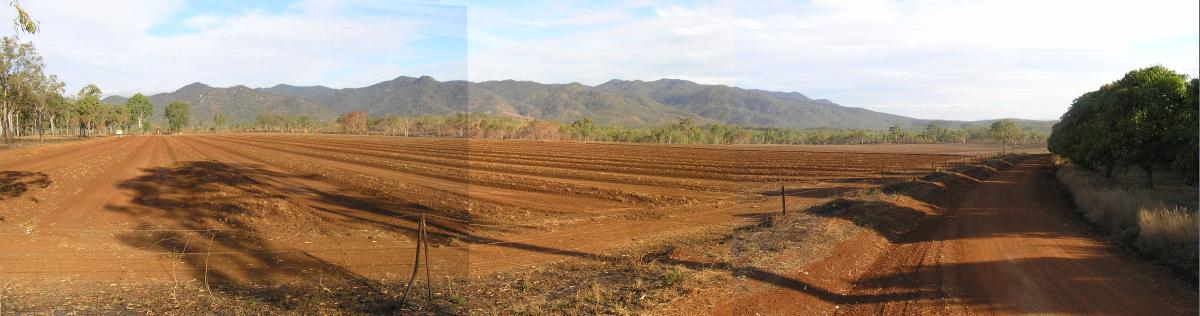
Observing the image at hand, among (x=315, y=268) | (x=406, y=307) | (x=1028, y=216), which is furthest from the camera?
(x=1028, y=216)

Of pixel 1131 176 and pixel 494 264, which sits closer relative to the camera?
pixel 494 264

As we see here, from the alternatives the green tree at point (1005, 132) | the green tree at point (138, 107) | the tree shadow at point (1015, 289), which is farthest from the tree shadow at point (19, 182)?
the green tree at point (1005, 132)

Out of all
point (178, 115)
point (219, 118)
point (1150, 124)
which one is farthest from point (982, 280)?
point (178, 115)

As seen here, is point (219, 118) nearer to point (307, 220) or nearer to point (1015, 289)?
point (307, 220)

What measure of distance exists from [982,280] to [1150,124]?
55.8 ft

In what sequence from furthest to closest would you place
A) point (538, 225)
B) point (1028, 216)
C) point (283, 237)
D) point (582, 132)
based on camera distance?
1. point (582, 132)
2. point (1028, 216)
3. point (538, 225)
4. point (283, 237)

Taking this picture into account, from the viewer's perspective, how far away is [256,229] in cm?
1209

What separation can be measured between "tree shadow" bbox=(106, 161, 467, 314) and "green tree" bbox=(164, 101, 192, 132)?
124 metres

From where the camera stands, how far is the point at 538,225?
45.4ft

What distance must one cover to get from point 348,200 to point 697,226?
10543mm

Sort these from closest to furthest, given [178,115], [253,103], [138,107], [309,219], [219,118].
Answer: [309,219] < [253,103] < [219,118] < [138,107] < [178,115]

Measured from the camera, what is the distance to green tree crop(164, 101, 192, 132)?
397ft

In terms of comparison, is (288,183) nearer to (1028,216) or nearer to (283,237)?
(283,237)

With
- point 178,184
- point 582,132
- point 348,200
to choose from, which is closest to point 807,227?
point 348,200
